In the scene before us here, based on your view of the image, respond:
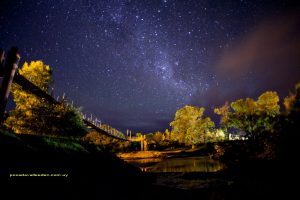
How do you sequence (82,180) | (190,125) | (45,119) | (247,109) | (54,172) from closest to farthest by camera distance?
(54,172) → (82,180) → (45,119) → (247,109) → (190,125)

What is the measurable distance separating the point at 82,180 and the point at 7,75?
360cm

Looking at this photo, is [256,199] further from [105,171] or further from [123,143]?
[123,143]

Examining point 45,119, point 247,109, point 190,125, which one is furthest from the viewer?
point 190,125

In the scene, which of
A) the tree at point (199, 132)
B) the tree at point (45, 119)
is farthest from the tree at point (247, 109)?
the tree at point (45, 119)

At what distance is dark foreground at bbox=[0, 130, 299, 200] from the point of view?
452cm

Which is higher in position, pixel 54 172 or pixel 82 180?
pixel 54 172

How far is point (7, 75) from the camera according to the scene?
19.1 ft

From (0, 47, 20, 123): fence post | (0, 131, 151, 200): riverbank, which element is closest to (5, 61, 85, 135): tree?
(0, 131, 151, 200): riverbank

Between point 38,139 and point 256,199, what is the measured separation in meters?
6.01

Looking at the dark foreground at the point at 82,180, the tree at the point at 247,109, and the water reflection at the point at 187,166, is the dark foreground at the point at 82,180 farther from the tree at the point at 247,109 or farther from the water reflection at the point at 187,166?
the tree at the point at 247,109

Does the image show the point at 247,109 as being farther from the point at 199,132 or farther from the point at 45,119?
the point at 45,119

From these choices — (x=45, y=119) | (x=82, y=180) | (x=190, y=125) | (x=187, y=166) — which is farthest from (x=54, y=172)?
(x=190, y=125)

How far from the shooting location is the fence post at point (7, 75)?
5.68 meters

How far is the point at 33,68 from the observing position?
2239 cm
